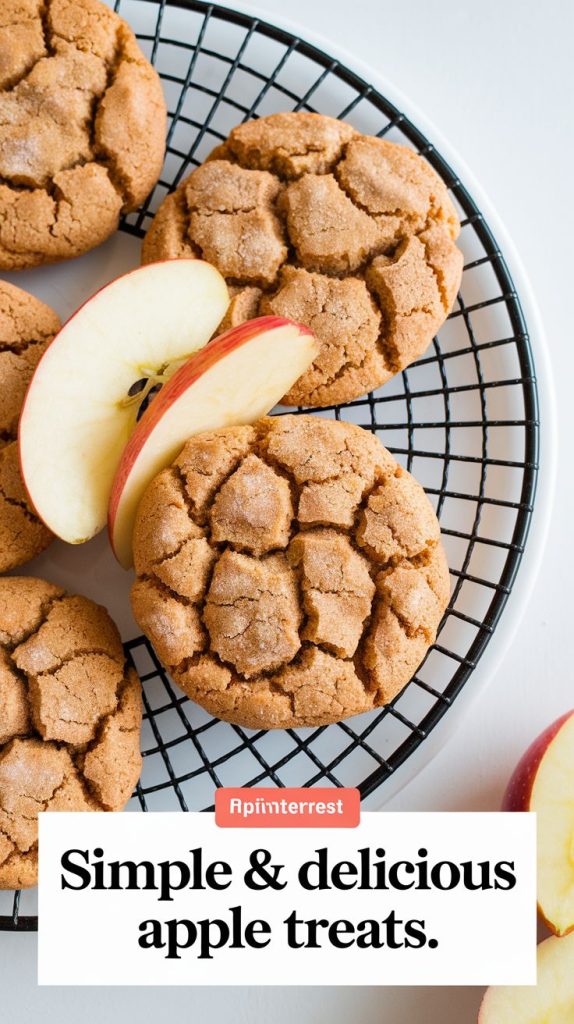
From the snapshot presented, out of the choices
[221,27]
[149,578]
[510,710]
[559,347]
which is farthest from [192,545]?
[221,27]

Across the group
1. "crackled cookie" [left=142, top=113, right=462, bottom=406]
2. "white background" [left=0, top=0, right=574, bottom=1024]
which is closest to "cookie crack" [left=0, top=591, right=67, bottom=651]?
"crackled cookie" [left=142, top=113, right=462, bottom=406]

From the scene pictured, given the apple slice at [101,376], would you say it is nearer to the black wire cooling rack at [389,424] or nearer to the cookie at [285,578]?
the cookie at [285,578]

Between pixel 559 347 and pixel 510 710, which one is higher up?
pixel 559 347

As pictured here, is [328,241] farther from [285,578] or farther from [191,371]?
[285,578]

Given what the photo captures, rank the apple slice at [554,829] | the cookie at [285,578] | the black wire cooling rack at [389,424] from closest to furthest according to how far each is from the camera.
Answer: the cookie at [285,578] → the apple slice at [554,829] → the black wire cooling rack at [389,424]

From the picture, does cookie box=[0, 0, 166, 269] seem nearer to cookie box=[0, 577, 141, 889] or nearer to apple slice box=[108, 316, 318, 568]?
apple slice box=[108, 316, 318, 568]

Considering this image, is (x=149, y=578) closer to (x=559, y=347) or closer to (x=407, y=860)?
Answer: (x=407, y=860)

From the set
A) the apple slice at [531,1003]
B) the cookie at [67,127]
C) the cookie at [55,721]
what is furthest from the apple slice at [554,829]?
the cookie at [67,127]
